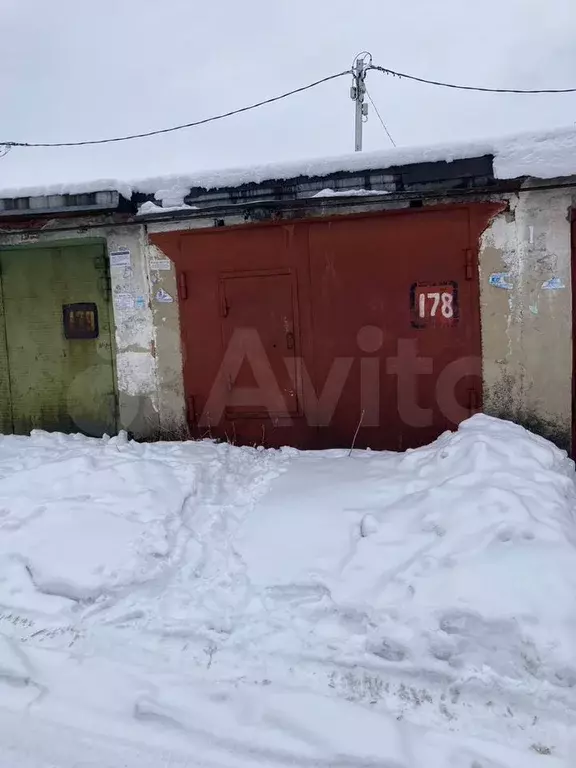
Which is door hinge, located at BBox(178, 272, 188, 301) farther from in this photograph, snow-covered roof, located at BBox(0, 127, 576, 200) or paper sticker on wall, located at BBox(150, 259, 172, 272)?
snow-covered roof, located at BBox(0, 127, 576, 200)

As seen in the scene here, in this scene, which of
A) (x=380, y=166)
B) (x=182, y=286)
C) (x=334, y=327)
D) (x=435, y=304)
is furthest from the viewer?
(x=182, y=286)

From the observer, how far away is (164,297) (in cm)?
547

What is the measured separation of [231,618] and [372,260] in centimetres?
335

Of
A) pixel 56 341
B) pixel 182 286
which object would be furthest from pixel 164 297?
pixel 56 341

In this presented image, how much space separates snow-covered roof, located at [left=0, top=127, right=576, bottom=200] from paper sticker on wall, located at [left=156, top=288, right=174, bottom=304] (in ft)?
2.99

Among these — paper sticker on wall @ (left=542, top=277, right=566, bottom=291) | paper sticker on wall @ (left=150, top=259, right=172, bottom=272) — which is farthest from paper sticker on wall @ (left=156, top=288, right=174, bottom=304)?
paper sticker on wall @ (left=542, top=277, right=566, bottom=291)

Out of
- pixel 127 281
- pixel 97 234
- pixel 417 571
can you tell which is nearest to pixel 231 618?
pixel 417 571

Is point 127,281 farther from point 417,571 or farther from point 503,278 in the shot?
point 417,571

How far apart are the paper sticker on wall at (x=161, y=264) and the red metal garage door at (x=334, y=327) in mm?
112

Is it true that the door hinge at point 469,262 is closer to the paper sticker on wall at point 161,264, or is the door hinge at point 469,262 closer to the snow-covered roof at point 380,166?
the snow-covered roof at point 380,166

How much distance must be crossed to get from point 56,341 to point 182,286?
164 centimetres

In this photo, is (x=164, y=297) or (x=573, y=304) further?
(x=164, y=297)

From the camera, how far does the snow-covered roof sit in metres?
4.15

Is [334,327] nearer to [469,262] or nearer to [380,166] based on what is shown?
[469,262]
